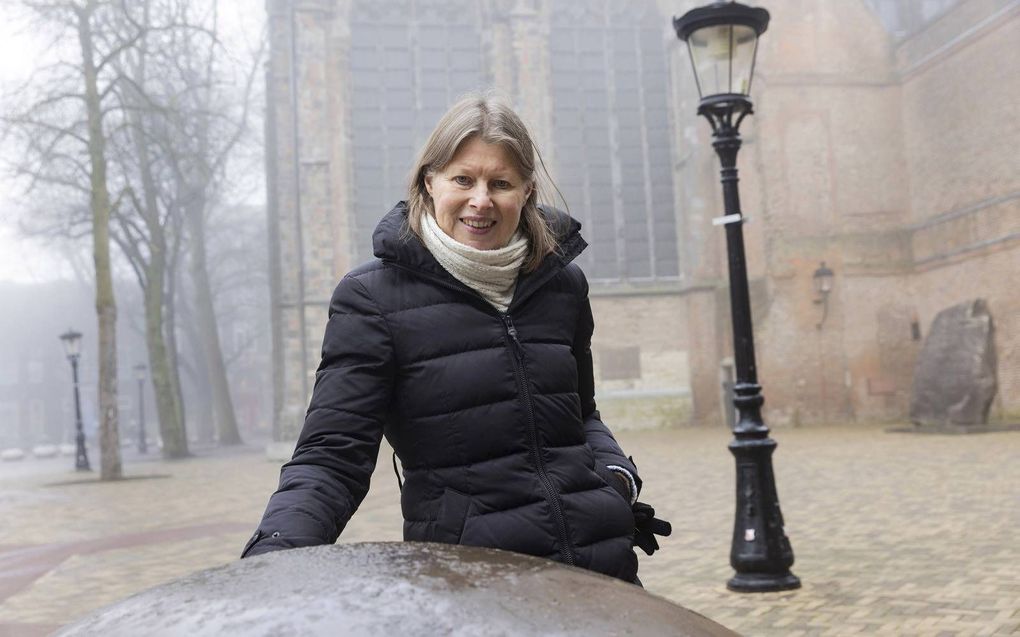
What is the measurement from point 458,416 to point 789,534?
6.91 m

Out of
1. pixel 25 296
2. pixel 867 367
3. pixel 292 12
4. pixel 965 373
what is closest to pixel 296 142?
pixel 292 12

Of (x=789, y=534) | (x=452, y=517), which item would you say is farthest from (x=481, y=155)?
(x=789, y=534)

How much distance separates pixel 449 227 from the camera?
197 centimetres

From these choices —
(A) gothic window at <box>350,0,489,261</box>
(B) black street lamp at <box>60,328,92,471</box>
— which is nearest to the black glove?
(A) gothic window at <box>350,0,489,261</box>

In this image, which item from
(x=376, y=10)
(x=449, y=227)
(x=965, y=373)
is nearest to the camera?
(x=449, y=227)

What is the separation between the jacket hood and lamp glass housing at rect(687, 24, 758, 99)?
16.3 feet

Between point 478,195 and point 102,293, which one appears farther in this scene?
point 102,293

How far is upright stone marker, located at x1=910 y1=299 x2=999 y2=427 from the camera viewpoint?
59.9ft

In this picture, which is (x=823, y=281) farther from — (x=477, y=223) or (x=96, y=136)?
(x=477, y=223)

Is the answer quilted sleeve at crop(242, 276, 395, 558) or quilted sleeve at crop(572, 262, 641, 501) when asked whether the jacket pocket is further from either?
quilted sleeve at crop(572, 262, 641, 501)

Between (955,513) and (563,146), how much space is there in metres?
18.6

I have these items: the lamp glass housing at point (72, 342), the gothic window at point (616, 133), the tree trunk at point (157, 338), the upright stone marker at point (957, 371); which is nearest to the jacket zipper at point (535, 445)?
the upright stone marker at point (957, 371)

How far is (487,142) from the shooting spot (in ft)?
6.31

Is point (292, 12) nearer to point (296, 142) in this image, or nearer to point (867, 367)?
point (296, 142)
